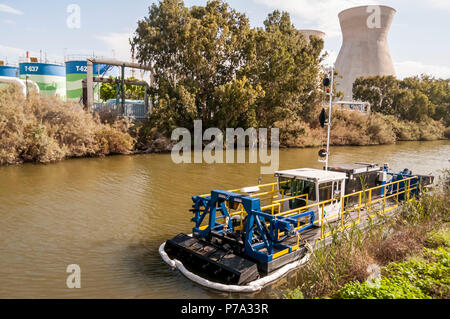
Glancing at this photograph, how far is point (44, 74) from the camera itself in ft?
147

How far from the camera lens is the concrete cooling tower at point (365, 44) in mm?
82500

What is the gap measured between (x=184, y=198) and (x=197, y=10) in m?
25.1

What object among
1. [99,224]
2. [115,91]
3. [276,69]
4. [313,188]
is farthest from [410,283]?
[115,91]

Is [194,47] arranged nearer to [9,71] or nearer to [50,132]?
[50,132]

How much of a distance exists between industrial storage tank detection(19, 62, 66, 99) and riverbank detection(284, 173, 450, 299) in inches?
1801

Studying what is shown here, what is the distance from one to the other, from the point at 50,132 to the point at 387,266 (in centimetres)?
2634

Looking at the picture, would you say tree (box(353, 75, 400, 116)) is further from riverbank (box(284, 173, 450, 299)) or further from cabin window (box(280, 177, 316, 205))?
riverbank (box(284, 173, 450, 299))

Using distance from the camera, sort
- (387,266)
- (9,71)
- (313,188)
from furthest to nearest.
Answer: (9,71) → (313,188) → (387,266)

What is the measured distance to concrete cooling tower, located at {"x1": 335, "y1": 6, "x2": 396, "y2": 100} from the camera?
8250 cm

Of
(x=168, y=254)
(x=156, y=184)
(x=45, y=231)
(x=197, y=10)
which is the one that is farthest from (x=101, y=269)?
(x=197, y=10)

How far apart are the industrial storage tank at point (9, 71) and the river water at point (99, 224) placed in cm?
2902

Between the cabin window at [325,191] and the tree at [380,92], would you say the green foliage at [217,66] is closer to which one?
the cabin window at [325,191]

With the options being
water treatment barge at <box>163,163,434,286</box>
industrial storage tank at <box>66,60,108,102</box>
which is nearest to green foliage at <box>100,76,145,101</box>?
industrial storage tank at <box>66,60,108,102</box>

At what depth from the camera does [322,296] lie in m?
6.69
